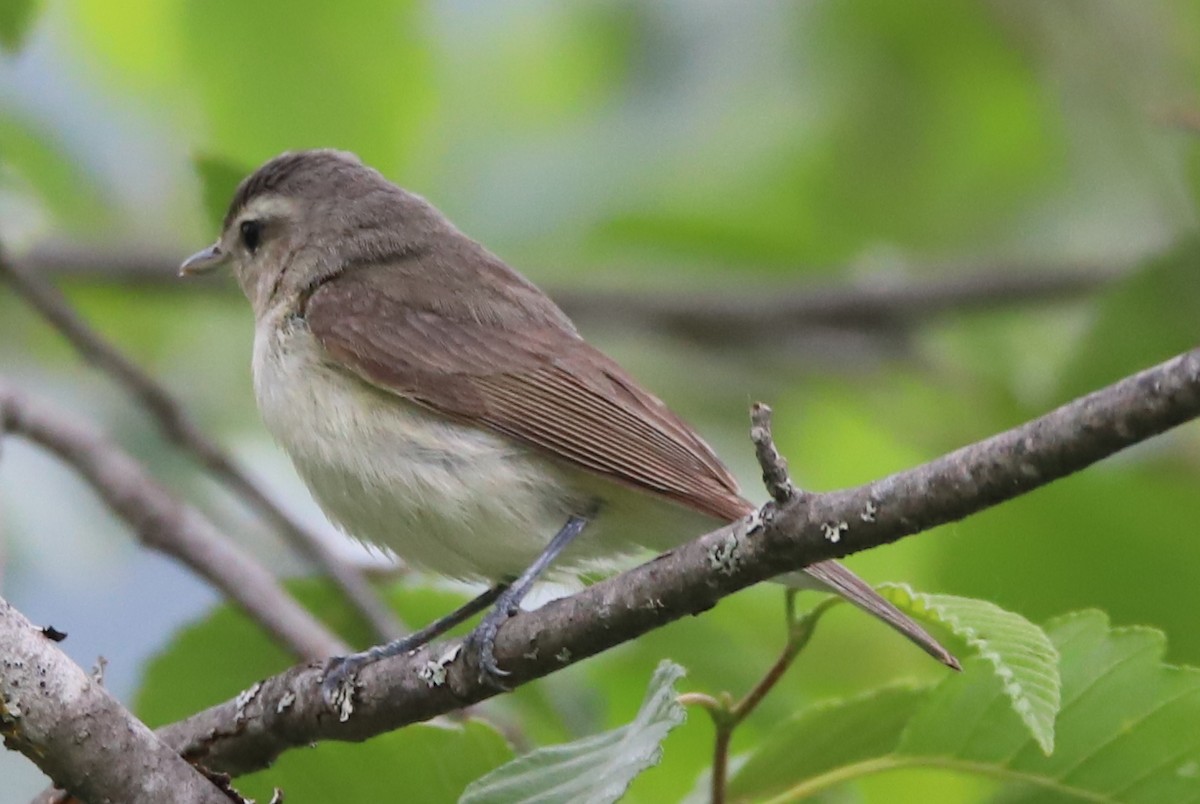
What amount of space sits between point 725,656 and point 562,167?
8.79 feet

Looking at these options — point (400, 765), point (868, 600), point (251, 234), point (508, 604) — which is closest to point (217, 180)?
point (251, 234)

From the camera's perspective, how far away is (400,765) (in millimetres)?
3053

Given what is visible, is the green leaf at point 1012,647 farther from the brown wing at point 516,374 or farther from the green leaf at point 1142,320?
the green leaf at point 1142,320

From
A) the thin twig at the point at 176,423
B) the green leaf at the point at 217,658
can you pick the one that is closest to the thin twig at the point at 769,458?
the green leaf at the point at 217,658

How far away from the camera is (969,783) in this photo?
13.5ft

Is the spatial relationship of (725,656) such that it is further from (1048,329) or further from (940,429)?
(1048,329)

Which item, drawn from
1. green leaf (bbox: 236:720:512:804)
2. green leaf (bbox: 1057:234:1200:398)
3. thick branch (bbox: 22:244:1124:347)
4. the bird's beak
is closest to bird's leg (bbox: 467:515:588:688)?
green leaf (bbox: 236:720:512:804)

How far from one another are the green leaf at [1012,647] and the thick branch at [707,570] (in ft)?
1.08

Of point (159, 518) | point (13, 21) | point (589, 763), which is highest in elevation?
point (13, 21)

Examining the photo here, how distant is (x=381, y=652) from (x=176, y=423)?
149 cm

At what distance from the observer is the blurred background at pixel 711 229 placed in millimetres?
4500

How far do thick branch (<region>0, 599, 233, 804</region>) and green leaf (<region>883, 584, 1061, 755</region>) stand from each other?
126 centimetres

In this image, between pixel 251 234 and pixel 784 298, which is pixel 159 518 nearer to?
pixel 251 234

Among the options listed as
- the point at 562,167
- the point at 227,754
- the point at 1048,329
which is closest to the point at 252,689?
the point at 227,754
